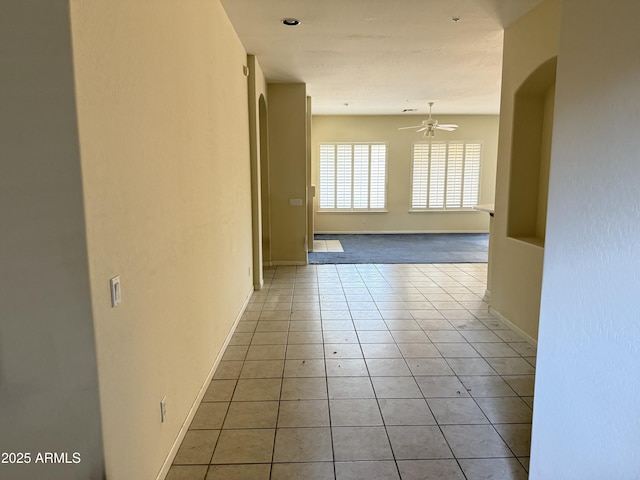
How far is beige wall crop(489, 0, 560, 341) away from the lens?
3377mm

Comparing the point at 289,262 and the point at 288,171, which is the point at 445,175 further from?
the point at 289,262

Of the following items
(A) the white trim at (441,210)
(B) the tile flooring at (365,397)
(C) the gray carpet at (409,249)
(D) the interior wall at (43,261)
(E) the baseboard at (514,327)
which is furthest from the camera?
(A) the white trim at (441,210)

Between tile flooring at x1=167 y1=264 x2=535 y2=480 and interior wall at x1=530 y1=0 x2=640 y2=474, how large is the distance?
701mm

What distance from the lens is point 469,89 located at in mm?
7078

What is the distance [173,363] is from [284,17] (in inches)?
122

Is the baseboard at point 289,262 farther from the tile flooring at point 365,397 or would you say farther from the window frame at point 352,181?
the window frame at point 352,181

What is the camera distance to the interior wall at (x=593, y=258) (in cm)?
130

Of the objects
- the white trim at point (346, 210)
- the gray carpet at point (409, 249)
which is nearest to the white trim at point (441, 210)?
the gray carpet at point (409, 249)

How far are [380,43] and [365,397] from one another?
362cm

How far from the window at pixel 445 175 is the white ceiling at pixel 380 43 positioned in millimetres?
2935

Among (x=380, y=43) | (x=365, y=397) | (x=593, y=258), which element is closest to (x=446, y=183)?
(x=380, y=43)

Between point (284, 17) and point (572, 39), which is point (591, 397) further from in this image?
point (284, 17)

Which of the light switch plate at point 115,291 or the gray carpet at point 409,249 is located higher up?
the light switch plate at point 115,291

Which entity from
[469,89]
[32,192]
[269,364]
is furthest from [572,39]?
[469,89]
